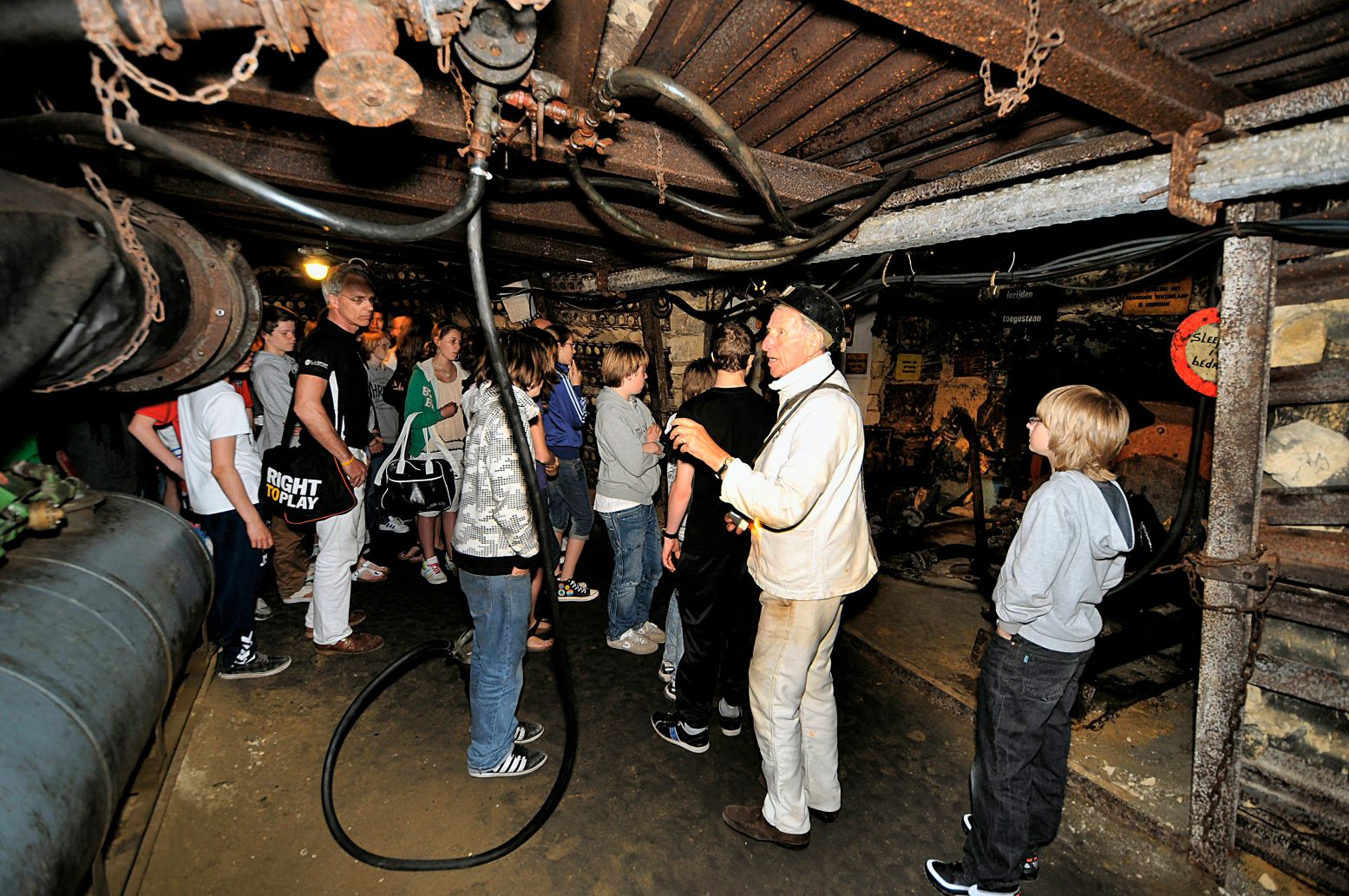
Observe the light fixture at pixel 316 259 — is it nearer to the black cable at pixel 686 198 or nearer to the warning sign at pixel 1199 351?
the black cable at pixel 686 198

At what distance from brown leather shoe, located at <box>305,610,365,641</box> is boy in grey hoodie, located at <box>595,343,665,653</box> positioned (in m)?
2.20

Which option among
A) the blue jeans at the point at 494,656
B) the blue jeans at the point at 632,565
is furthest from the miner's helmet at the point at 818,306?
the blue jeans at the point at 632,565

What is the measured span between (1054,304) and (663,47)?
674 centimetres

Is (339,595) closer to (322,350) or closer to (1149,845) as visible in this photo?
(322,350)

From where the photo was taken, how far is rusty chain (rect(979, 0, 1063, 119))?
1.51 metres

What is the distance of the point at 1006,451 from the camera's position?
812 centimetres

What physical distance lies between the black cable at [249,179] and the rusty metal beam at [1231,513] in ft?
10.1

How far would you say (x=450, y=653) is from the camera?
3.51 metres

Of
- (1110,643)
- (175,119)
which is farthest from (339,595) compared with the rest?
(1110,643)

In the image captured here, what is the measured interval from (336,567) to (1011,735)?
164 inches

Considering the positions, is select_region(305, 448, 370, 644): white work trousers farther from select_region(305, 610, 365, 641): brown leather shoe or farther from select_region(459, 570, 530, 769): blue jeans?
select_region(459, 570, 530, 769): blue jeans

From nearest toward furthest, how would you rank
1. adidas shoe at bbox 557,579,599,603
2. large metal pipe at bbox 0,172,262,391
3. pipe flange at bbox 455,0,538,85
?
pipe flange at bbox 455,0,538,85, large metal pipe at bbox 0,172,262,391, adidas shoe at bbox 557,579,599,603

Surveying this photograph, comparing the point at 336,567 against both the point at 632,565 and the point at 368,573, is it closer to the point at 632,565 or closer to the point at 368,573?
the point at 368,573

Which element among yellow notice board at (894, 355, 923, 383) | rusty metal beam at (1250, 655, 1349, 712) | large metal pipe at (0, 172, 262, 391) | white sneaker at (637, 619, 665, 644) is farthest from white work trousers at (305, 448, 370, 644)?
yellow notice board at (894, 355, 923, 383)
